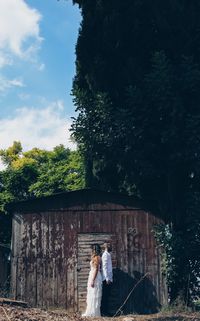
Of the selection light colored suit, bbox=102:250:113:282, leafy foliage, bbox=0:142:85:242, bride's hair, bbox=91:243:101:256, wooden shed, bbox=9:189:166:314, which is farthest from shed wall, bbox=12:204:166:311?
leafy foliage, bbox=0:142:85:242

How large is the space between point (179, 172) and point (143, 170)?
4.30 ft

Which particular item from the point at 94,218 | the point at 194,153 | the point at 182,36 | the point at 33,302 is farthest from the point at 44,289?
the point at 182,36

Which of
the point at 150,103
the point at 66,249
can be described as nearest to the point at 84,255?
the point at 66,249

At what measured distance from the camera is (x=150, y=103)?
44.7 feet

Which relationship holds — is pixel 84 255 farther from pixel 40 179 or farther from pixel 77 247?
pixel 40 179

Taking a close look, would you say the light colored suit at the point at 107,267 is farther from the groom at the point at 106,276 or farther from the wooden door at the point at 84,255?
the wooden door at the point at 84,255

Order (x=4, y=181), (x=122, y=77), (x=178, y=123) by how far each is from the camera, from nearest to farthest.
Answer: (x=178, y=123) < (x=122, y=77) < (x=4, y=181)

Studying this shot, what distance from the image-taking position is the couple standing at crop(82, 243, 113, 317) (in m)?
13.1

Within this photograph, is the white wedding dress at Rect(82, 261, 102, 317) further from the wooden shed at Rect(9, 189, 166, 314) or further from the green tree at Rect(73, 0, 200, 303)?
the green tree at Rect(73, 0, 200, 303)

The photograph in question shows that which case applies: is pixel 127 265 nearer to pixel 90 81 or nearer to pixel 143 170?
pixel 143 170

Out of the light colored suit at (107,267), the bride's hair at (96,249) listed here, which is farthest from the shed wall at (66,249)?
the light colored suit at (107,267)

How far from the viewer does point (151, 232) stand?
48.9ft

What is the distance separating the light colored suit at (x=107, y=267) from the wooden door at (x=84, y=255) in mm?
1174

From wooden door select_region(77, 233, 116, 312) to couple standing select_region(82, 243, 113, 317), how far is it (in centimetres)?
97
